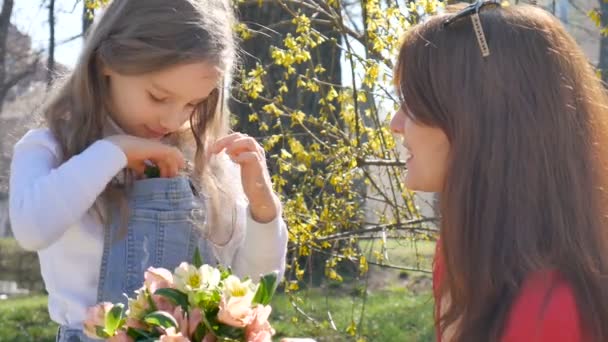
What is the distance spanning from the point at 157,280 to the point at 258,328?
0.21 meters

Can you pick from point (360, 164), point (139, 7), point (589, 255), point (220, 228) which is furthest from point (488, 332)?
point (360, 164)

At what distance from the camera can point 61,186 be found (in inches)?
92.0

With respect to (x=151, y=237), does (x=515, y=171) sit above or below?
above

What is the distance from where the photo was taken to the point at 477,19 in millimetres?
2010

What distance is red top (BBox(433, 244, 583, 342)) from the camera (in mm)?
1818

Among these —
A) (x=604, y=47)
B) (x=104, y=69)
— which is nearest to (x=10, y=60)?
(x=604, y=47)

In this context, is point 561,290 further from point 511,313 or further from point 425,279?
point 425,279

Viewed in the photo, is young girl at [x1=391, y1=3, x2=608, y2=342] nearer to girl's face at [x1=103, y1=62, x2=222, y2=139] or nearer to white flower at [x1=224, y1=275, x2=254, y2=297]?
white flower at [x1=224, y1=275, x2=254, y2=297]

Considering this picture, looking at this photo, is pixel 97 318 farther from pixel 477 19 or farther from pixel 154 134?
pixel 477 19

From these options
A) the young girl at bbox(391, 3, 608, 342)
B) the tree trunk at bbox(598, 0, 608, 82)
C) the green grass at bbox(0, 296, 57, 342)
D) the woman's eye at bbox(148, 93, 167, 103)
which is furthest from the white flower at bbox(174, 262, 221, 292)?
the green grass at bbox(0, 296, 57, 342)

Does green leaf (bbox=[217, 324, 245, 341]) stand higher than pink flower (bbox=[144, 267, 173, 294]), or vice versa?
pink flower (bbox=[144, 267, 173, 294])

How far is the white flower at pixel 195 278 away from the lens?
6.31 feet

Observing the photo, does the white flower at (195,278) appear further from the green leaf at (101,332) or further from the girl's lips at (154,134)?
the girl's lips at (154,134)

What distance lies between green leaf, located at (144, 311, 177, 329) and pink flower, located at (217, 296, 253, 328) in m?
0.08
